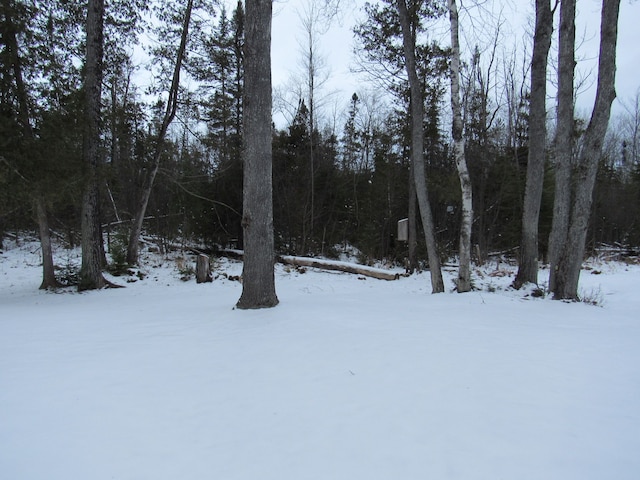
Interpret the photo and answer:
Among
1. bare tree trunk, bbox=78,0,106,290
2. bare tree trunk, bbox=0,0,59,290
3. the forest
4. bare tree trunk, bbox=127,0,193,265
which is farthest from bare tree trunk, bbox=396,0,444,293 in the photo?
bare tree trunk, bbox=127,0,193,265

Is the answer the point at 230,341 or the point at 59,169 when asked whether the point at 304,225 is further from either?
the point at 230,341

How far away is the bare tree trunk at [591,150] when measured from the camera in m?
5.72

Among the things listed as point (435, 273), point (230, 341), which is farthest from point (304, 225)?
point (230, 341)

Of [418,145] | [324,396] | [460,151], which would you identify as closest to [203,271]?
[418,145]

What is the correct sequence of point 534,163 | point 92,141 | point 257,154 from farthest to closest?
point 92,141 → point 534,163 → point 257,154

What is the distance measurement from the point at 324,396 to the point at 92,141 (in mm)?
8571

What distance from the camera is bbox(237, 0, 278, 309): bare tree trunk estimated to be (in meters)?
5.60

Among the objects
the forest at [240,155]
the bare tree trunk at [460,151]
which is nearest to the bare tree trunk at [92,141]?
the forest at [240,155]

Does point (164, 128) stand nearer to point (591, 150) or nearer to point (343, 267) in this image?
point (343, 267)

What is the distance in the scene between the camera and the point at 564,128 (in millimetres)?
7090

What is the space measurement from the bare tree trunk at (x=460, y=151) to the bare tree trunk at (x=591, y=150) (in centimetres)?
164

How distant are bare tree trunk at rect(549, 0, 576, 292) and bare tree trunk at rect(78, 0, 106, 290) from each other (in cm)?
982

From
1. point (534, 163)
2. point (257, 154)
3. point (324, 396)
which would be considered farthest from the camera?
point (534, 163)

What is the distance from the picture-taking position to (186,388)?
9.49ft
